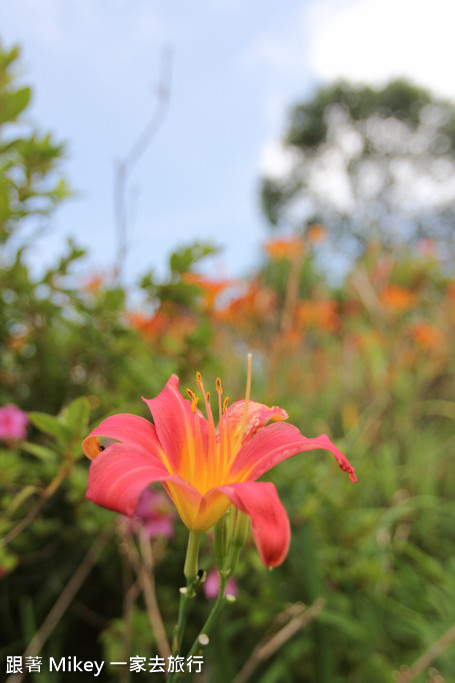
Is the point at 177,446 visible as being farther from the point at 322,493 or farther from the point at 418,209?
the point at 418,209

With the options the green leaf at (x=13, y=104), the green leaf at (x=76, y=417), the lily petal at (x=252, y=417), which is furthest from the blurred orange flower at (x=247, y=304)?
the lily petal at (x=252, y=417)

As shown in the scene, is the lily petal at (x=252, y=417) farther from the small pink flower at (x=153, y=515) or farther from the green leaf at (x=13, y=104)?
Result: the green leaf at (x=13, y=104)

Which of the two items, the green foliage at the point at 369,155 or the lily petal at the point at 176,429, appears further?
the green foliage at the point at 369,155

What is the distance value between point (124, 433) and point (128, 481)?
2.7 inches

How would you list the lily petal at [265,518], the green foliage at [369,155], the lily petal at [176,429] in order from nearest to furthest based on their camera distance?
the lily petal at [265,518]
the lily petal at [176,429]
the green foliage at [369,155]

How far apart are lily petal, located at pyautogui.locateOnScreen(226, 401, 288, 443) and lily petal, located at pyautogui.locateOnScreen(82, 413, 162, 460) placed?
0.24 feet

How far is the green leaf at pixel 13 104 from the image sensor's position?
89cm

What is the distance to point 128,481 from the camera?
1.01ft

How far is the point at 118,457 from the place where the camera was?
33 centimetres

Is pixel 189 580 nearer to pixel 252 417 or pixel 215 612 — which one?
pixel 215 612

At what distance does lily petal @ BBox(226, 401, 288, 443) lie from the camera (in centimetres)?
43

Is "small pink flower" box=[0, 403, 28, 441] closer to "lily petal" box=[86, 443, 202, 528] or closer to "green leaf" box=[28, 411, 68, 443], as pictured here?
"green leaf" box=[28, 411, 68, 443]

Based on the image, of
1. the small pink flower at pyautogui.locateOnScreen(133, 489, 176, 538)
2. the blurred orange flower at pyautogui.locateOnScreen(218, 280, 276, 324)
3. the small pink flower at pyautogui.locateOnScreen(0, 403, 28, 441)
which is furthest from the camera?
the blurred orange flower at pyautogui.locateOnScreen(218, 280, 276, 324)

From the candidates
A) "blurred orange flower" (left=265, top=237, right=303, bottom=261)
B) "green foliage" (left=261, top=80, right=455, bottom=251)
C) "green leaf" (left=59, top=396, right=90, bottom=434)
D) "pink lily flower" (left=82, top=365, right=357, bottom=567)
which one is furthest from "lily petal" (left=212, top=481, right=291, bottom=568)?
"green foliage" (left=261, top=80, right=455, bottom=251)
